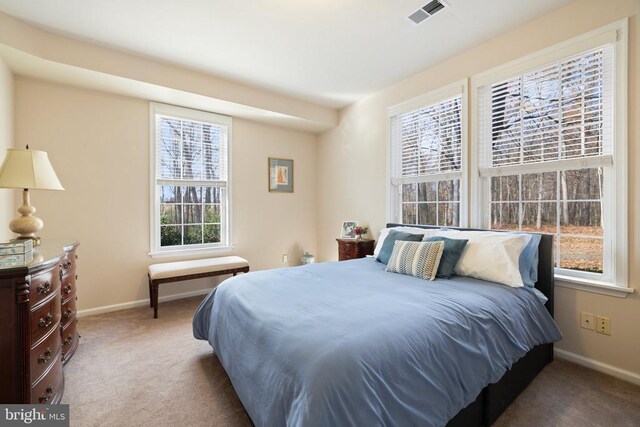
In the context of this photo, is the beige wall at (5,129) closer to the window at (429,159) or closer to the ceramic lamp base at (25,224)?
the ceramic lamp base at (25,224)

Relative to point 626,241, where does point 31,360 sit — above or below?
below

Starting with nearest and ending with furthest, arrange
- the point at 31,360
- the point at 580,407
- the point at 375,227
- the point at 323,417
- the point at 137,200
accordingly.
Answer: the point at 323,417 < the point at 31,360 < the point at 580,407 < the point at 137,200 < the point at 375,227

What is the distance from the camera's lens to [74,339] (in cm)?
236

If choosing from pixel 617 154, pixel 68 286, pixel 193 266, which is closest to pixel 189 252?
pixel 193 266

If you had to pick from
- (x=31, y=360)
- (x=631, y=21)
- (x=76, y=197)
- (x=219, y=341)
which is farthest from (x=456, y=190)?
(x=76, y=197)

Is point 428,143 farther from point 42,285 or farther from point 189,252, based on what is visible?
point 42,285

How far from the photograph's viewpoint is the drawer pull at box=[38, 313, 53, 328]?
150cm

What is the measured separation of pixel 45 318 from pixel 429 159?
3.51 meters

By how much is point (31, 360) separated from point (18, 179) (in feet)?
3.88

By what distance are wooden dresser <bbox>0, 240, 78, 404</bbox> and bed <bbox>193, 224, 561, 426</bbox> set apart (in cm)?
89

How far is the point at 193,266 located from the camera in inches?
132

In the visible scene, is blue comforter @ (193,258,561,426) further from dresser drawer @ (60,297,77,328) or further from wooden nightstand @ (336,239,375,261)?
wooden nightstand @ (336,239,375,261)

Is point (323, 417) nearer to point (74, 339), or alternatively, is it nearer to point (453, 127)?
point (74, 339)

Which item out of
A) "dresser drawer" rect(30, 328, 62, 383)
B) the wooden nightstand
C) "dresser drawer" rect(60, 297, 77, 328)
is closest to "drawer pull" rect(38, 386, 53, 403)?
"dresser drawer" rect(30, 328, 62, 383)
